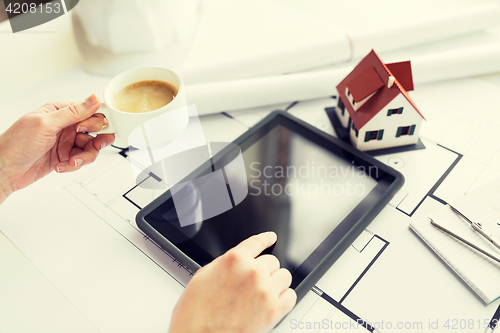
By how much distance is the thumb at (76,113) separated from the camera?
61cm

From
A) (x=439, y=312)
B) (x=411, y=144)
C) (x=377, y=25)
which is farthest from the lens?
(x=377, y=25)

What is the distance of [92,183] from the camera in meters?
0.74

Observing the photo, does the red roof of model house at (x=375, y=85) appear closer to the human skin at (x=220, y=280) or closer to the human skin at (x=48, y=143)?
the human skin at (x=220, y=280)

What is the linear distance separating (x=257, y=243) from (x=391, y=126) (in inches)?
14.9

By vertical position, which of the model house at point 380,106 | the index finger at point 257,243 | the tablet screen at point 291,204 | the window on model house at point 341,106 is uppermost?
the model house at point 380,106

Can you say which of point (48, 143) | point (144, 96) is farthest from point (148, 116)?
point (48, 143)

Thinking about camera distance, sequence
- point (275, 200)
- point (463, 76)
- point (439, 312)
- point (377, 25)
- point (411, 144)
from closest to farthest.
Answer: point (439, 312) < point (275, 200) < point (411, 144) < point (463, 76) < point (377, 25)

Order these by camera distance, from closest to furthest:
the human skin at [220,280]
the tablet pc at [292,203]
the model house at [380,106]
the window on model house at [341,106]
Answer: the human skin at [220,280] → the tablet pc at [292,203] → the model house at [380,106] → the window on model house at [341,106]

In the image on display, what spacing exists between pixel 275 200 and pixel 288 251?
0.36 ft

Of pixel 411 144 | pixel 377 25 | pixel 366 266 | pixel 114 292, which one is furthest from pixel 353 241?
pixel 377 25

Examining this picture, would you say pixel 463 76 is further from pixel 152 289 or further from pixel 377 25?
pixel 152 289

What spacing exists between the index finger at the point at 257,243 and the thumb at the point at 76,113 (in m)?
0.33

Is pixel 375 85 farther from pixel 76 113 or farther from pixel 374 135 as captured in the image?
pixel 76 113

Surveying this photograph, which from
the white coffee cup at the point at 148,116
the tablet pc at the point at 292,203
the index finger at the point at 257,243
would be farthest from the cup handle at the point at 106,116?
the index finger at the point at 257,243
